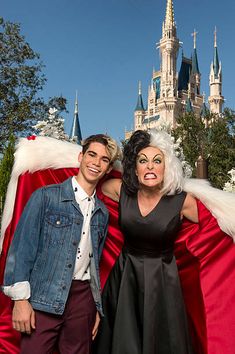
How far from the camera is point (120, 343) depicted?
110 inches

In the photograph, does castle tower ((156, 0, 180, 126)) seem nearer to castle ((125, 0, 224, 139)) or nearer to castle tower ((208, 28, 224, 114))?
castle ((125, 0, 224, 139))

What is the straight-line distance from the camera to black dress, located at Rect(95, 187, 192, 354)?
277cm

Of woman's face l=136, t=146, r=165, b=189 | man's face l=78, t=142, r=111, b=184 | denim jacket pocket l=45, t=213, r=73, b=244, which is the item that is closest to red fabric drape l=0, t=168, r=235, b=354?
woman's face l=136, t=146, r=165, b=189

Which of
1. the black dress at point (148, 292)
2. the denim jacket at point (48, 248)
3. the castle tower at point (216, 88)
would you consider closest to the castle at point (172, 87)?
the castle tower at point (216, 88)

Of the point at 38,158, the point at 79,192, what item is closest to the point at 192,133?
the point at 38,158

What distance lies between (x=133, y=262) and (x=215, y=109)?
6967cm

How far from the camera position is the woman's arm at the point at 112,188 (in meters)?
3.06

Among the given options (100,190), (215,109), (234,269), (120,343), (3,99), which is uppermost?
(215,109)

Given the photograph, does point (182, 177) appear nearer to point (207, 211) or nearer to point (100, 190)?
point (207, 211)

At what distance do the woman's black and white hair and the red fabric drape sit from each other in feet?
0.98

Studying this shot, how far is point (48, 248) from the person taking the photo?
2404 millimetres

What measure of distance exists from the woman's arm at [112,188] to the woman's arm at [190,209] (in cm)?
50

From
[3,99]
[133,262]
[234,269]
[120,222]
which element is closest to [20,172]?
[120,222]

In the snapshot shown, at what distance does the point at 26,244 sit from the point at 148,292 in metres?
0.95
